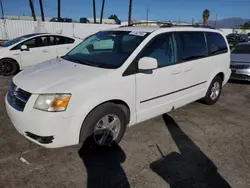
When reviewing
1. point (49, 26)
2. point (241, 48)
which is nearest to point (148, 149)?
point (241, 48)

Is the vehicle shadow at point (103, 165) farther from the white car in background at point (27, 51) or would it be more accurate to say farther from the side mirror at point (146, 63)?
the white car in background at point (27, 51)

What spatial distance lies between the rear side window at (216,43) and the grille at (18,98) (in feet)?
12.2

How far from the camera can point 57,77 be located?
2936mm

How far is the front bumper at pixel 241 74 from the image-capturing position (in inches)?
283

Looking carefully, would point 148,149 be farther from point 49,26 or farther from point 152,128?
point 49,26

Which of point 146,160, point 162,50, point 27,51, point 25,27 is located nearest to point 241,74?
point 162,50

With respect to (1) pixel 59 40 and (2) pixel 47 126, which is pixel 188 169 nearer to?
(2) pixel 47 126

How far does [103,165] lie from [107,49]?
199 cm

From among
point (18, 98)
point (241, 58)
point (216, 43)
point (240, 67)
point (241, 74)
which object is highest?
point (216, 43)

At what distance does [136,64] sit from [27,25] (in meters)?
19.0

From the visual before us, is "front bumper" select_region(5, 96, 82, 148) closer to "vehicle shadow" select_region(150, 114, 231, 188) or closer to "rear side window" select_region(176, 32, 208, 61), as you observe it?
"vehicle shadow" select_region(150, 114, 231, 188)

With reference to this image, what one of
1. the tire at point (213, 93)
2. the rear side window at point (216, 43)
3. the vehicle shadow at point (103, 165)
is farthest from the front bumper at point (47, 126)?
the rear side window at point (216, 43)

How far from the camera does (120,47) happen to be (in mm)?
3658

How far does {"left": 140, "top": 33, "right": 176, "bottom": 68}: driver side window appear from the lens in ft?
11.4
